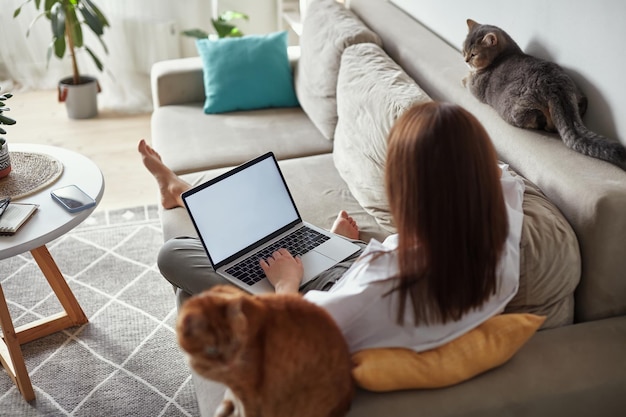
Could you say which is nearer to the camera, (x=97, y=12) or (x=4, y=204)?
(x=4, y=204)

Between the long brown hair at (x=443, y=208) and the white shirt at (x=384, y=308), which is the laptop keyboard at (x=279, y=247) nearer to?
the white shirt at (x=384, y=308)

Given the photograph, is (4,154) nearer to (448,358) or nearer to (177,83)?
(177,83)

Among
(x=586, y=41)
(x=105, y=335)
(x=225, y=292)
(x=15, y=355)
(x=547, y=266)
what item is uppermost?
(x=586, y=41)

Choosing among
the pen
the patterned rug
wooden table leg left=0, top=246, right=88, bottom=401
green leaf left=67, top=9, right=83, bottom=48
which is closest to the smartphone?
the pen

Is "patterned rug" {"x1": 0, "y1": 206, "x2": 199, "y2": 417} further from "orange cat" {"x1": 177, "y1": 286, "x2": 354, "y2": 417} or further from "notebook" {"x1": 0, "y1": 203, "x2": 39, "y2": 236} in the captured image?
"orange cat" {"x1": 177, "y1": 286, "x2": 354, "y2": 417}

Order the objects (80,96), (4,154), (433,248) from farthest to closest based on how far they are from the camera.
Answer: (80,96) < (4,154) < (433,248)

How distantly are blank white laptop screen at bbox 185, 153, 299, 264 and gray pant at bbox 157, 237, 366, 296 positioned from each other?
5 cm

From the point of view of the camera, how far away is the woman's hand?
5.21 feet

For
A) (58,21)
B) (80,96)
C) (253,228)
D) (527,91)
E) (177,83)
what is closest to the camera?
(527,91)

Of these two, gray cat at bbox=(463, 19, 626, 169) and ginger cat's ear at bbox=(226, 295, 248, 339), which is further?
gray cat at bbox=(463, 19, 626, 169)

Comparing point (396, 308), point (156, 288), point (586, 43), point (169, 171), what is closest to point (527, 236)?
point (396, 308)

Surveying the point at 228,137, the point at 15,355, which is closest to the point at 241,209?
the point at 15,355

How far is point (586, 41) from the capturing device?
5.37 feet

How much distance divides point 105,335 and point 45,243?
51 centimetres
